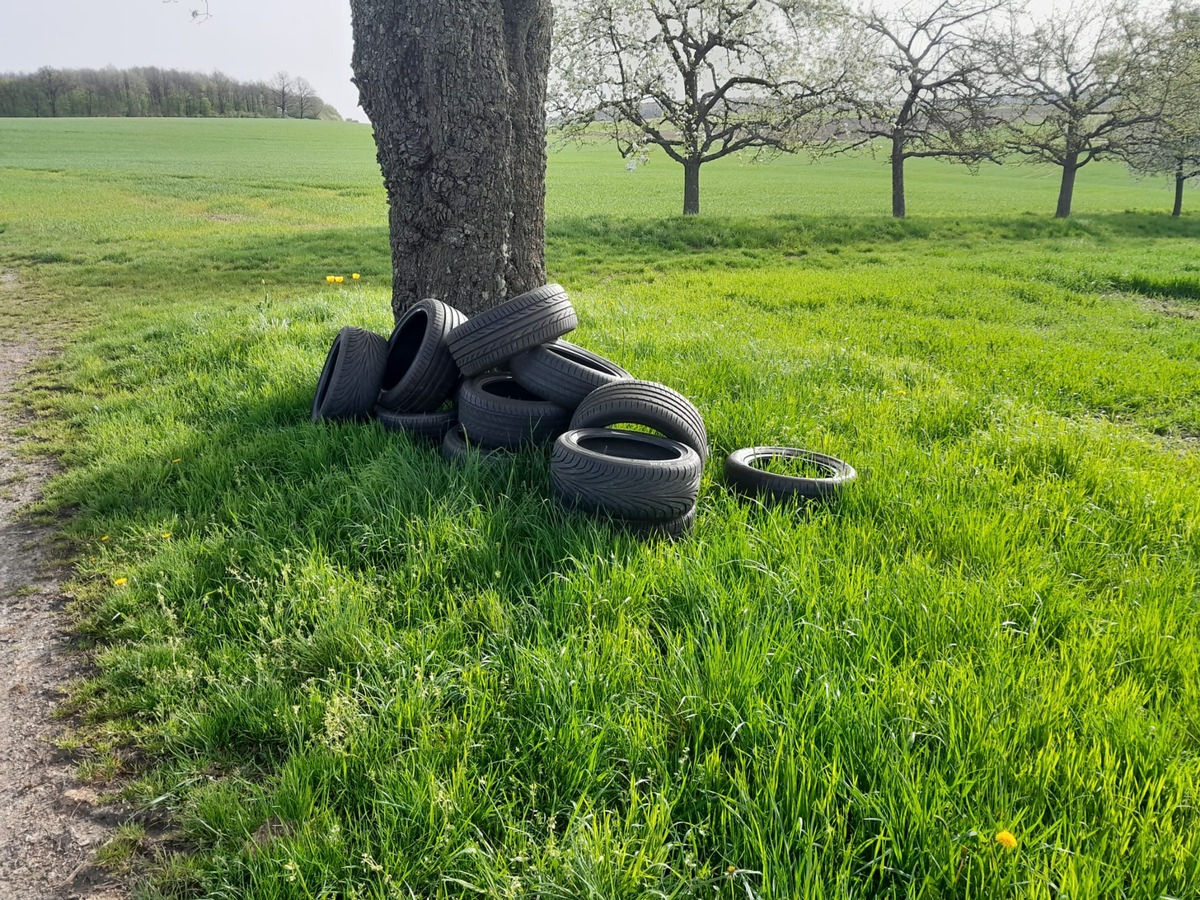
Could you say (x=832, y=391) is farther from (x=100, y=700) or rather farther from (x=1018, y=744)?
(x=100, y=700)

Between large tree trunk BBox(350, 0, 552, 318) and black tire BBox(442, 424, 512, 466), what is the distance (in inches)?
68.7

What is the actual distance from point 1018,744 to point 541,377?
3060 mm

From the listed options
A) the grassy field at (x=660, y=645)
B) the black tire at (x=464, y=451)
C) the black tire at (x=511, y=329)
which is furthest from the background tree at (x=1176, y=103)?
the black tire at (x=464, y=451)

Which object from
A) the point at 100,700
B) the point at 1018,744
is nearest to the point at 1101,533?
the point at 1018,744

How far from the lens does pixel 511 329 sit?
429 centimetres

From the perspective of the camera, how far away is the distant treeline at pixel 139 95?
3610 inches

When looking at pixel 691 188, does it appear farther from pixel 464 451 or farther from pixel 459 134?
pixel 464 451

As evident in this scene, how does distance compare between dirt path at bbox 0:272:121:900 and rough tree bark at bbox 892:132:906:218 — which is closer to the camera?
dirt path at bbox 0:272:121:900

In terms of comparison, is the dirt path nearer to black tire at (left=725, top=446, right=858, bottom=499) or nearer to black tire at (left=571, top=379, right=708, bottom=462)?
black tire at (left=571, top=379, right=708, bottom=462)

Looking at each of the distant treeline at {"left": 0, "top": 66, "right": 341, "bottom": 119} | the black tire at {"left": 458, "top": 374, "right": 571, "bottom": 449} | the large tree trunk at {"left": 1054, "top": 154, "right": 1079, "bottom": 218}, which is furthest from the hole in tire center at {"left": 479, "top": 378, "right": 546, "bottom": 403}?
the distant treeline at {"left": 0, "top": 66, "right": 341, "bottom": 119}

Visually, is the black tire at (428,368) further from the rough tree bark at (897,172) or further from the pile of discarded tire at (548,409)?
the rough tree bark at (897,172)

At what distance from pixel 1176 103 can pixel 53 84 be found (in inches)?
4781

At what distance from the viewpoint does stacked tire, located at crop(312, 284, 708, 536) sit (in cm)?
347

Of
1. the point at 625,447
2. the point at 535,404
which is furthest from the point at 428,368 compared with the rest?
the point at 625,447
